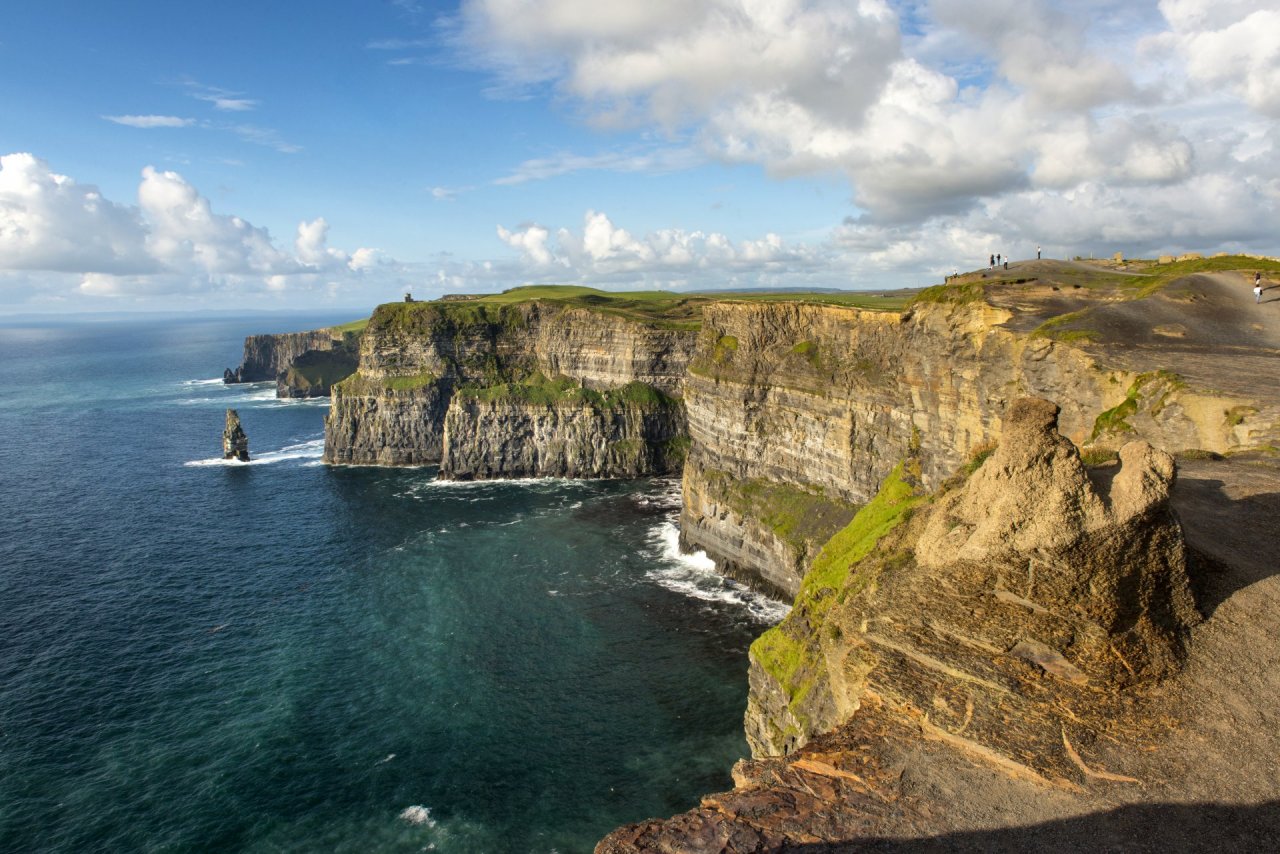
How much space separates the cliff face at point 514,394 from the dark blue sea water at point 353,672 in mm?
20505

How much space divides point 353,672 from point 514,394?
76800mm

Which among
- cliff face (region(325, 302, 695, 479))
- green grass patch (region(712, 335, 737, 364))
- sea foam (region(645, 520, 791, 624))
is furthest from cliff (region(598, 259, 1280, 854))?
cliff face (region(325, 302, 695, 479))

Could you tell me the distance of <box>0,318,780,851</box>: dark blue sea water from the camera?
41.2 meters

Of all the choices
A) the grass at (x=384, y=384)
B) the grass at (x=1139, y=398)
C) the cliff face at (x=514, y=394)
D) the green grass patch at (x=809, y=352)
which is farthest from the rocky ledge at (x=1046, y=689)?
the grass at (x=384, y=384)

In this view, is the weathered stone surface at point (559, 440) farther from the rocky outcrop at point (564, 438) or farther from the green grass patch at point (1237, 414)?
the green grass patch at point (1237, 414)

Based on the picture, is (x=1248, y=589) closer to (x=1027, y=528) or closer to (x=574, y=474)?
(x=1027, y=528)

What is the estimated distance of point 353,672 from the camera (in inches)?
2215

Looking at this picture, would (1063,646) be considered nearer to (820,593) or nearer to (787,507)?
(820,593)

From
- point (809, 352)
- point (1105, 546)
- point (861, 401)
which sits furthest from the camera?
point (809, 352)

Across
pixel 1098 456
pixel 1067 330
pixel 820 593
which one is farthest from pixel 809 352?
pixel 1098 456

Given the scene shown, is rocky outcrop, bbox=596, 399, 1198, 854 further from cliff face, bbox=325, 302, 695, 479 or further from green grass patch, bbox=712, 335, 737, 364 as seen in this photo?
→ cliff face, bbox=325, 302, 695, 479

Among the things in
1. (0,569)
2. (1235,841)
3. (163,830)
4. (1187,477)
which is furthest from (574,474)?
(1235,841)

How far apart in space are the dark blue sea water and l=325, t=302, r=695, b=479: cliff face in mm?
20505

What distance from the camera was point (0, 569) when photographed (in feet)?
246
